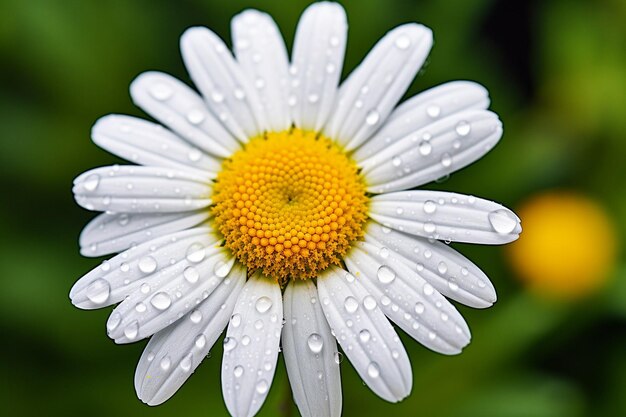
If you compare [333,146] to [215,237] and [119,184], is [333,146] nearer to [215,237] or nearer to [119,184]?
[215,237]

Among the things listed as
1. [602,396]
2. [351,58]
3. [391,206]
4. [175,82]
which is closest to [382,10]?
[351,58]

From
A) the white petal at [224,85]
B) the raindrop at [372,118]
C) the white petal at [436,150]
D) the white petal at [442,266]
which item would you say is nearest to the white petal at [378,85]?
the raindrop at [372,118]

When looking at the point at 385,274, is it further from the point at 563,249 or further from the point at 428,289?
the point at 563,249

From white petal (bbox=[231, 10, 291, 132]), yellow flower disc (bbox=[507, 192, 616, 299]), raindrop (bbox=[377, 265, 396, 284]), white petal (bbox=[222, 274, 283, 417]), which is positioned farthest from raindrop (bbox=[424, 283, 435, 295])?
yellow flower disc (bbox=[507, 192, 616, 299])

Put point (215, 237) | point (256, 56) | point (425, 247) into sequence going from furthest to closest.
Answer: point (256, 56) → point (215, 237) → point (425, 247)

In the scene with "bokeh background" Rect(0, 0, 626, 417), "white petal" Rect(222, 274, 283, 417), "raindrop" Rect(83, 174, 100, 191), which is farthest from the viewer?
"bokeh background" Rect(0, 0, 626, 417)

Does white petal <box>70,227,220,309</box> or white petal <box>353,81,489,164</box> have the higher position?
white petal <box>353,81,489,164</box>

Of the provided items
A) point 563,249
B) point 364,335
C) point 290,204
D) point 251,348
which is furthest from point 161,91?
point 563,249

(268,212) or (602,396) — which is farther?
(602,396)

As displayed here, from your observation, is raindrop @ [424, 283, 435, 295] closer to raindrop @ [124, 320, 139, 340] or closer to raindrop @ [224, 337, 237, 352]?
raindrop @ [224, 337, 237, 352]
